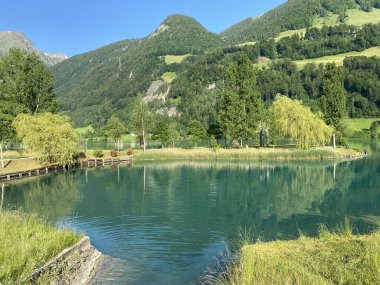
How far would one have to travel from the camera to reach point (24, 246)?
1581 cm

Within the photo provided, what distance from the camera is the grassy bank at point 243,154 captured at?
80.7 m

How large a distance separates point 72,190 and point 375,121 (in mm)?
171935

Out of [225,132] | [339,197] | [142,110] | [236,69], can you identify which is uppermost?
[236,69]

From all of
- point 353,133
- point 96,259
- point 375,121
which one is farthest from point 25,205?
point 375,121

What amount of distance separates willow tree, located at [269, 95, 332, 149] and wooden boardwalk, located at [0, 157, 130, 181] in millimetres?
37466

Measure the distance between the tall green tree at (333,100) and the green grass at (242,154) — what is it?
9.96 meters

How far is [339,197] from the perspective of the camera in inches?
1623

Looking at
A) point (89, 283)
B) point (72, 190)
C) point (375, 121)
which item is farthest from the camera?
point (375, 121)

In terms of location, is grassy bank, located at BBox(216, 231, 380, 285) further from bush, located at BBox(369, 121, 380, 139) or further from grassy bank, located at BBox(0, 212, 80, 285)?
bush, located at BBox(369, 121, 380, 139)

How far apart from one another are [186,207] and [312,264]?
22.8 meters

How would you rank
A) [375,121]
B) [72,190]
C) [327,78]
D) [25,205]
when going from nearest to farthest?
[25,205]
[72,190]
[327,78]
[375,121]

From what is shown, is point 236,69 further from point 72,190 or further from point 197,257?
point 197,257

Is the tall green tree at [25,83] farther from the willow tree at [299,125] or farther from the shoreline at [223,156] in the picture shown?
the willow tree at [299,125]

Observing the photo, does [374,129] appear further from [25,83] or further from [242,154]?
[25,83]
